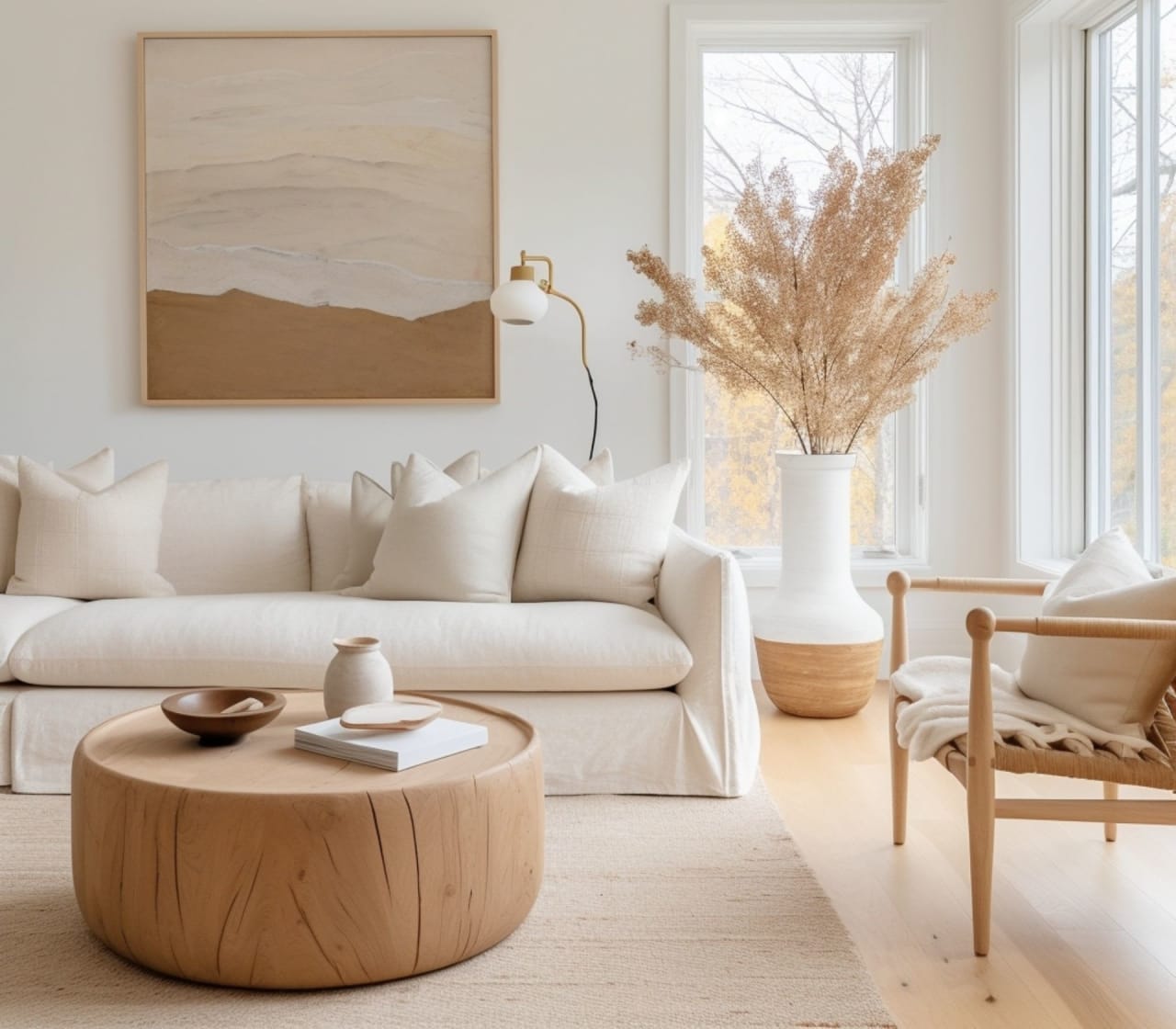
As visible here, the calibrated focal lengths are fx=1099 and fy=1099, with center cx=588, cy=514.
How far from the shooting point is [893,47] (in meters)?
4.27

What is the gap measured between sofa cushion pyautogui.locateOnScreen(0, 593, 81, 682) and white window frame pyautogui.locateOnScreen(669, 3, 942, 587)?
2.19m

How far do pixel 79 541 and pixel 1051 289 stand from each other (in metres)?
3.38

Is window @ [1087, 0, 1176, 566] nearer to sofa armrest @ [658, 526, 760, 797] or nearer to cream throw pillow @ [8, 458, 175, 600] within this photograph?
sofa armrest @ [658, 526, 760, 797]

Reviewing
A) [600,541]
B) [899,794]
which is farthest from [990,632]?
[600,541]

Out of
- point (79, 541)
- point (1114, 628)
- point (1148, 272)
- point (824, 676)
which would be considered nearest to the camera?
point (1114, 628)

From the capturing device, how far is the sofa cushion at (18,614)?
2.79 meters

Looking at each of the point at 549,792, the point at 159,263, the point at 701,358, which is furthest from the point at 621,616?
the point at 159,263

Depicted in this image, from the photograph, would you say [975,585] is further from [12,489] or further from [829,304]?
[12,489]

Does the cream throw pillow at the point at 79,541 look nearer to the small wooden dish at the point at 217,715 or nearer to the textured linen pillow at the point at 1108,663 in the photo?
the small wooden dish at the point at 217,715

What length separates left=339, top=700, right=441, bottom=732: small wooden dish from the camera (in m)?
1.91

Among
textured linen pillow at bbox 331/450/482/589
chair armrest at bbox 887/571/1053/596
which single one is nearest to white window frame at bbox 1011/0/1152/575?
chair armrest at bbox 887/571/1053/596

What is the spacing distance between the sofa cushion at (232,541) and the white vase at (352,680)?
154 cm

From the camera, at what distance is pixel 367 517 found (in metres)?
3.41

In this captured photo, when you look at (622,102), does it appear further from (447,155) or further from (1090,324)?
(1090,324)
